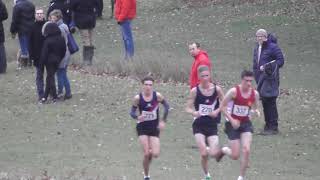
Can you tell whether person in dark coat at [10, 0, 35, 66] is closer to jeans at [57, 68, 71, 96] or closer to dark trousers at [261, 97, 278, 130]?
jeans at [57, 68, 71, 96]

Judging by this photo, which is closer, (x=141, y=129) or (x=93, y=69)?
(x=141, y=129)

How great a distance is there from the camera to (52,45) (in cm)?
1984

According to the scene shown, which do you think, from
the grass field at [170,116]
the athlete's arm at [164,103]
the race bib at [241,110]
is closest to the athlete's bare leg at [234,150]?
the race bib at [241,110]

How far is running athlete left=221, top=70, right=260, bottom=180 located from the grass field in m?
0.87

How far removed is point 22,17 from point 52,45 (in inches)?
183

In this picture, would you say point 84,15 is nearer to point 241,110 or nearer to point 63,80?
point 63,80

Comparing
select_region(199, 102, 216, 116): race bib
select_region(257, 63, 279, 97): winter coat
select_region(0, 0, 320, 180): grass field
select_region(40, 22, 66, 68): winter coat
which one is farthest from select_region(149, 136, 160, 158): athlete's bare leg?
select_region(40, 22, 66, 68): winter coat

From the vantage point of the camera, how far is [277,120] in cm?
1838

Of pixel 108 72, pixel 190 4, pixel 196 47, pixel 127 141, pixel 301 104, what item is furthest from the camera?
pixel 190 4

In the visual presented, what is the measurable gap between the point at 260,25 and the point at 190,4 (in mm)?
5447

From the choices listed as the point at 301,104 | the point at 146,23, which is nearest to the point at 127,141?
the point at 301,104

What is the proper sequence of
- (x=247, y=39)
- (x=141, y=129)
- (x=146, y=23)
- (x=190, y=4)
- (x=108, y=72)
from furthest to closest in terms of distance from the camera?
(x=190, y=4)
(x=146, y=23)
(x=247, y=39)
(x=108, y=72)
(x=141, y=129)

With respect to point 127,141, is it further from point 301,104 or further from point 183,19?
point 183,19

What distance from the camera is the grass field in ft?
50.7
